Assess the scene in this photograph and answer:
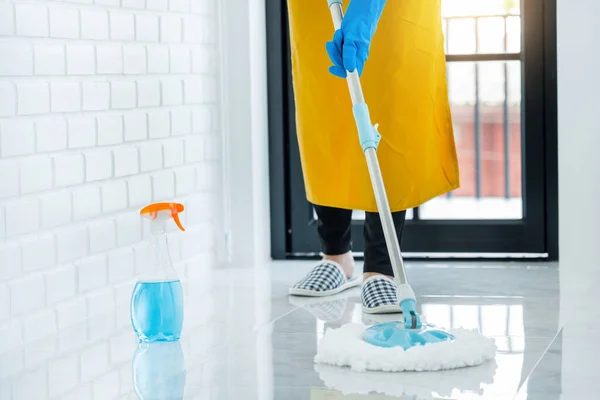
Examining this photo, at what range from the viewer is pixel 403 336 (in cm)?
165

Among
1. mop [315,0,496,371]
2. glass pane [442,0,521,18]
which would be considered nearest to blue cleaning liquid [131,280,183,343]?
mop [315,0,496,371]

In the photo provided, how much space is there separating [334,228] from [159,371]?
2.66 ft

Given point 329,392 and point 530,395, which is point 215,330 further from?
point 530,395

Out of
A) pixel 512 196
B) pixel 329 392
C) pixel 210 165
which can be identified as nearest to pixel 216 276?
pixel 210 165

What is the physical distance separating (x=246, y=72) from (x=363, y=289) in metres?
0.82

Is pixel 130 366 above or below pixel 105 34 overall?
below

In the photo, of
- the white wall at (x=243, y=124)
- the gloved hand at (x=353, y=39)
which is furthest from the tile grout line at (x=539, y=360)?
the white wall at (x=243, y=124)

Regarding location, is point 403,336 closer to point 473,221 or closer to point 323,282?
point 323,282

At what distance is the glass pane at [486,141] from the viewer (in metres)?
4.75

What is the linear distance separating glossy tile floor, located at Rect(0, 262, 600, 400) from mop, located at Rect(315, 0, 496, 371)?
2 centimetres

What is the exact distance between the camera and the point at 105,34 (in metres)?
2.17

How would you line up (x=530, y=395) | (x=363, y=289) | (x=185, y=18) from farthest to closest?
(x=185, y=18), (x=363, y=289), (x=530, y=395)

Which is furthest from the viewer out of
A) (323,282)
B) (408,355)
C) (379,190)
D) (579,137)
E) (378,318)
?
(579,137)

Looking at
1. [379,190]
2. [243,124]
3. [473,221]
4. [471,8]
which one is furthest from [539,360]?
[471,8]
